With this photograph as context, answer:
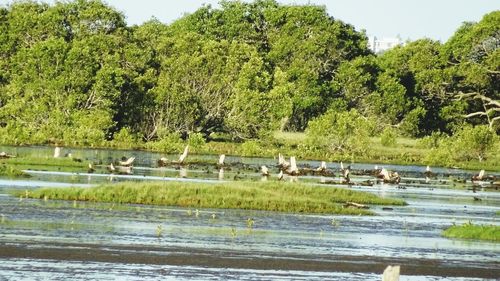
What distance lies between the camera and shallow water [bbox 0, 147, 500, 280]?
90.0 ft

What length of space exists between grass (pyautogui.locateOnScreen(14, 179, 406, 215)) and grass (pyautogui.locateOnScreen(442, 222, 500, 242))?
6995 millimetres

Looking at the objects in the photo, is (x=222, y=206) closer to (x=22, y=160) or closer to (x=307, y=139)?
A: (x=22, y=160)

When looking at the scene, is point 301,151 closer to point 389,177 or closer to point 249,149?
point 249,149

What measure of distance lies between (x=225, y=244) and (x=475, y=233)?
10063 mm

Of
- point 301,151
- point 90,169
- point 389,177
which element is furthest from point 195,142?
point 90,169

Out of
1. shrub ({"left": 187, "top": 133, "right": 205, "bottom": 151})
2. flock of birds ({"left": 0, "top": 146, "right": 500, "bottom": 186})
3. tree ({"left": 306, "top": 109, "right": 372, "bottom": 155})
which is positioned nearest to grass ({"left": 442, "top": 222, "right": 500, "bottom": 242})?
flock of birds ({"left": 0, "top": 146, "right": 500, "bottom": 186})

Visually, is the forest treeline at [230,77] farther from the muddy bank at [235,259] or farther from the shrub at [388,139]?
the muddy bank at [235,259]

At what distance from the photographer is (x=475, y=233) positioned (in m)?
39.1

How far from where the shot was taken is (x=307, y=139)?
329 ft

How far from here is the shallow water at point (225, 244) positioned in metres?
27.4

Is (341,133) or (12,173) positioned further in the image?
(341,133)

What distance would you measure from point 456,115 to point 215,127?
92.3 feet


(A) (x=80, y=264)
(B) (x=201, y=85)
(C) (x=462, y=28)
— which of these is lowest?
(A) (x=80, y=264)

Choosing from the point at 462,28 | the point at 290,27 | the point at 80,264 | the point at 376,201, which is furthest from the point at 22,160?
the point at 462,28
